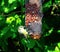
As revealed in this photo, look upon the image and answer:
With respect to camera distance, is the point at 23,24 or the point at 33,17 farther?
the point at 23,24

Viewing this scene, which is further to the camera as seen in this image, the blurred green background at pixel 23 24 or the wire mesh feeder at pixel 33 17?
the blurred green background at pixel 23 24

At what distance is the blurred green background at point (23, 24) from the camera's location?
2.99m

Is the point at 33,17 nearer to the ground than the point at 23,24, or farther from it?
farther from it

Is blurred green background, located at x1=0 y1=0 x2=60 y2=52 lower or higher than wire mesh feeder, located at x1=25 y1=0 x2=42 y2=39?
lower

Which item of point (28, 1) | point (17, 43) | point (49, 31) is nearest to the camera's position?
point (28, 1)

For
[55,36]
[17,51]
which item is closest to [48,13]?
[55,36]

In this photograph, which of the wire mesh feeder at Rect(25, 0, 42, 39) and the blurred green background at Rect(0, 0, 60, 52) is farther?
the blurred green background at Rect(0, 0, 60, 52)

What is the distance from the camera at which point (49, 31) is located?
10.6 feet

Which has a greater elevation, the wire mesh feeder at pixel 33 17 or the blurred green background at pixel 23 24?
the wire mesh feeder at pixel 33 17

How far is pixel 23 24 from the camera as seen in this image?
9.75 feet

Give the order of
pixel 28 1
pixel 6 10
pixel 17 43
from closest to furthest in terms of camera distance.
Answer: pixel 28 1
pixel 6 10
pixel 17 43

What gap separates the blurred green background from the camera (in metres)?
2.99

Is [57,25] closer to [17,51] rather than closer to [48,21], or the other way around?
[48,21]

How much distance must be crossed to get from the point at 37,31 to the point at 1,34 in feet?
4.10
